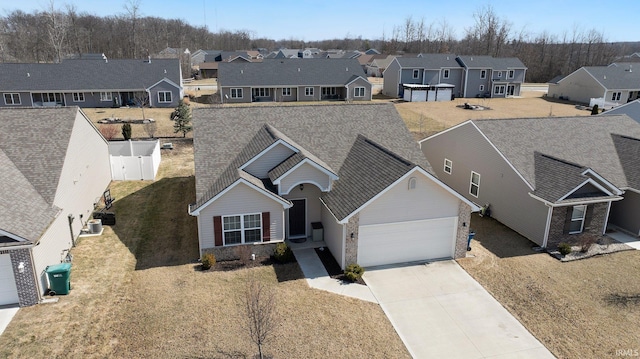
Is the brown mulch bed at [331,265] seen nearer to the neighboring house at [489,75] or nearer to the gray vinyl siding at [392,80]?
the gray vinyl siding at [392,80]

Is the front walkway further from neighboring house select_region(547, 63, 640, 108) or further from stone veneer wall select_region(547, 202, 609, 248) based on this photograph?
neighboring house select_region(547, 63, 640, 108)

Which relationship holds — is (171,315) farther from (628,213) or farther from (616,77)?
(616,77)

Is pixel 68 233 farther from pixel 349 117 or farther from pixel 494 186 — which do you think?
pixel 494 186

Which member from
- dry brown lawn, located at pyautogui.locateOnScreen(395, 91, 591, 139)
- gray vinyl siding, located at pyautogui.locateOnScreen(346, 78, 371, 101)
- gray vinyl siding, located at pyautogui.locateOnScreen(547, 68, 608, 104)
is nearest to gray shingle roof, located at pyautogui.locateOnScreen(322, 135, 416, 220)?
dry brown lawn, located at pyautogui.locateOnScreen(395, 91, 591, 139)

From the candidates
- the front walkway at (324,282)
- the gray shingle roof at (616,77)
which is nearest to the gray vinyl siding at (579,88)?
the gray shingle roof at (616,77)

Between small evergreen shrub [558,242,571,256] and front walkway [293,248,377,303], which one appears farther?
small evergreen shrub [558,242,571,256]

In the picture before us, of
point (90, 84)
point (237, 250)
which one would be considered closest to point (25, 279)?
point (237, 250)
